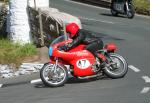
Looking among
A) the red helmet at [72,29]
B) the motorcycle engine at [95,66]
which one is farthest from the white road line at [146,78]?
the red helmet at [72,29]

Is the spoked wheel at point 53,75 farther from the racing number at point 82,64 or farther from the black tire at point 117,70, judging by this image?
the black tire at point 117,70

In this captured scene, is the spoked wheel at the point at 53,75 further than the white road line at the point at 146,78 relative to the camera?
No

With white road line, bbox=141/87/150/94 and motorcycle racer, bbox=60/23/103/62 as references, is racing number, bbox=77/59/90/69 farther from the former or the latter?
white road line, bbox=141/87/150/94

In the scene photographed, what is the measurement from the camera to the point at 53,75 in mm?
12914

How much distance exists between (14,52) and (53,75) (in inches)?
137

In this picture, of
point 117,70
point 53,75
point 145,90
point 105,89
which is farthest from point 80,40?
point 145,90

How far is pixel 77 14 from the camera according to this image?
31938 mm

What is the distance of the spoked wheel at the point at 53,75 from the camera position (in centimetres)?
1291

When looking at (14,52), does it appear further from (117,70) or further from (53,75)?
(117,70)

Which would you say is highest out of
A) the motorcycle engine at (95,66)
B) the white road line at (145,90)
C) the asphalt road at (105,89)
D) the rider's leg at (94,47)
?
the rider's leg at (94,47)

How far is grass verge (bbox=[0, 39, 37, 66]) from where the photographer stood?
1546 centimetres

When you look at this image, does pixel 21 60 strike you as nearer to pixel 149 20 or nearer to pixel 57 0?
pixel 149 20

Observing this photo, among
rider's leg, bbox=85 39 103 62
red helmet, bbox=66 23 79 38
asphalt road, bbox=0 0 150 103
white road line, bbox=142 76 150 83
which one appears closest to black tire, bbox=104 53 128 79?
asphalt road, bbox=0 0 150 103

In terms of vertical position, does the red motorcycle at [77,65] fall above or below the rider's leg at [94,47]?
below
